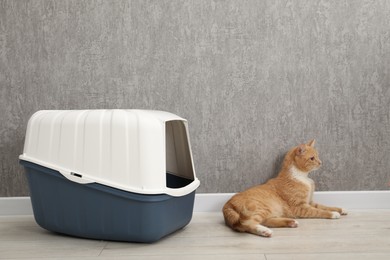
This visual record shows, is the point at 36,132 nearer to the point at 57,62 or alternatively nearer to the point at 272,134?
the point at 57,62

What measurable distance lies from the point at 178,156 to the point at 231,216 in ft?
1.26

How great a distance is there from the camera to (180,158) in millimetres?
1944

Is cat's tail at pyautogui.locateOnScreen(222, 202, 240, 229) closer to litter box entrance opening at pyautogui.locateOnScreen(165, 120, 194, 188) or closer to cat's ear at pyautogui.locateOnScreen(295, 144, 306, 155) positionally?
litter box entrance opening at pyautogui.locateOnScreen(165, 120, 194, 188)

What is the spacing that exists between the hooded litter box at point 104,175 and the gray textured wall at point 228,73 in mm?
418

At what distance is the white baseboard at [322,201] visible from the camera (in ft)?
6.83

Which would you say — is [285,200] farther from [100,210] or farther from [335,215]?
[100,210]

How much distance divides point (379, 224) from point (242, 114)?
2.61 feet

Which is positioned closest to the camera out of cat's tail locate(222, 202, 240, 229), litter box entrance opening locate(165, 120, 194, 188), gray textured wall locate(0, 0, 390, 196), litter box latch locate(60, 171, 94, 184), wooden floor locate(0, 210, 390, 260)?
wooden floor locate(0, 210, 390, 260)

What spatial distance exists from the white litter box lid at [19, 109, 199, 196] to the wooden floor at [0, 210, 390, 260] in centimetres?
22

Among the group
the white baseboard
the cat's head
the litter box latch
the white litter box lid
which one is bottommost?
the white baseboard

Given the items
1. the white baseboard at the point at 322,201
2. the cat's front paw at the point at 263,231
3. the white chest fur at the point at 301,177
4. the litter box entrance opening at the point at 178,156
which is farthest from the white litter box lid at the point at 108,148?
the white chest fur at the point at 301,177

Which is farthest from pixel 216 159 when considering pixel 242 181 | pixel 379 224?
pixel 379 224

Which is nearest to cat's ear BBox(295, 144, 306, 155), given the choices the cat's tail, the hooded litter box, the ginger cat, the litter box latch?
the ginger cat

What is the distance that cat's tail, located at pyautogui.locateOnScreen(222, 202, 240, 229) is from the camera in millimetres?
1742
